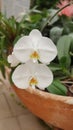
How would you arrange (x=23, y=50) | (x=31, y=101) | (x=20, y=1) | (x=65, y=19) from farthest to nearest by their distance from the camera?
(x=20, y=1)
(x=65, y=19)
(x=31, y=101)
(x=23, y=50)

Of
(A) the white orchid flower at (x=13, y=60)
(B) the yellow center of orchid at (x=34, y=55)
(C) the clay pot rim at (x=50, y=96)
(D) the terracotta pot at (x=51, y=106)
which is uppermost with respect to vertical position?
(B) the yellow center of orchid at (x=34, y=55)

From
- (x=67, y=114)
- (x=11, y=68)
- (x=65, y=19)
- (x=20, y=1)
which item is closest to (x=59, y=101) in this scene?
(x=67, y=114)

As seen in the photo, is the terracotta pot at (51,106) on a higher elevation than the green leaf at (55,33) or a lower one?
lower

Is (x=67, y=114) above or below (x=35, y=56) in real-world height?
below

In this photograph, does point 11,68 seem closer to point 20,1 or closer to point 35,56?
point 35,56

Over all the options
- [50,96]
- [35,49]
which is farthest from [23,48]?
[50,96]

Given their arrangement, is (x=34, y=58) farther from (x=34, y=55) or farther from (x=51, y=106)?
(x=51, y=106)

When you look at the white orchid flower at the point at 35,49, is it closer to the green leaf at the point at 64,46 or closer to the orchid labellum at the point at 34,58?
the orchid labellum at the point at 34,58

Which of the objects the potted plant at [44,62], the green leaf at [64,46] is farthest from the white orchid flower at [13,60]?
the green leaf at [64,46]
